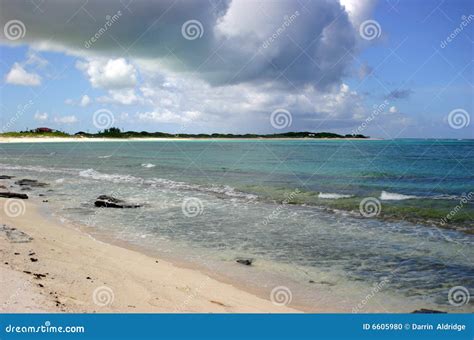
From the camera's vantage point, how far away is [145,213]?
19109 millimetres

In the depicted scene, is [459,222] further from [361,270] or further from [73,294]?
[73,294]

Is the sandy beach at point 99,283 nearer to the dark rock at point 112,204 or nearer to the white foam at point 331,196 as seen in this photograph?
the dark rock at point 112,204

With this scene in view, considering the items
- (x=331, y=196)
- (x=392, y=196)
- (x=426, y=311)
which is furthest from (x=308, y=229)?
(x=392, y=196)

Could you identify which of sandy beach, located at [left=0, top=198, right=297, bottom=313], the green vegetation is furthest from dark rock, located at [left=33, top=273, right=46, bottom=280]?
the green vegetation

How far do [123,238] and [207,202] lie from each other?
9103 millimetres

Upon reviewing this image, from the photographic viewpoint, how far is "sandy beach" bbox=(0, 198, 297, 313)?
723cm

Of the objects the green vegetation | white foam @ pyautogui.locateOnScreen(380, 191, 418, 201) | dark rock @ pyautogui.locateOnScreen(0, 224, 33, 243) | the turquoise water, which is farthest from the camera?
the green vegetation

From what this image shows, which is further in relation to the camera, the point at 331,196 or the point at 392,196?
the point at 331,196

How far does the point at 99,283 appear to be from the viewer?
8.59 m

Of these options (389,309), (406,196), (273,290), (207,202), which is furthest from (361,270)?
(406,196)

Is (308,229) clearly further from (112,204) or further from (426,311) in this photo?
(112,204)

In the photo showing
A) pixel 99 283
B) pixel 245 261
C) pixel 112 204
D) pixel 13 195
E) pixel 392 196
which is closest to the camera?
pixel 99 283

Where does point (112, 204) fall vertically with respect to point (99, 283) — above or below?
above

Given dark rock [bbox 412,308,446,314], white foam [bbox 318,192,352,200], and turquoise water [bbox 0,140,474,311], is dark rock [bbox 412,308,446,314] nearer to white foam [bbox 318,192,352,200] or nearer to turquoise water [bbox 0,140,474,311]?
turquoise water [bbox 0,140,474,311]
